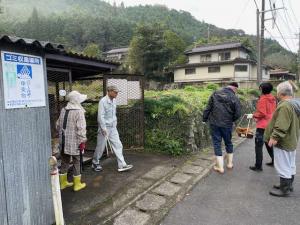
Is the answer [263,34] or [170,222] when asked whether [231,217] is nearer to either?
[170,222]

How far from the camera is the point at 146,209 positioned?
3771mm

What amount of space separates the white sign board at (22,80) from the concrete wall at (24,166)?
0.06 meters

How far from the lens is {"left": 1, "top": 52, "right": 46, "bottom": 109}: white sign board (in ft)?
9.09

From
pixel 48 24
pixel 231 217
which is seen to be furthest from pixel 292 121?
pixel 48 24

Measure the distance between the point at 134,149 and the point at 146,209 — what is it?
3255 mm

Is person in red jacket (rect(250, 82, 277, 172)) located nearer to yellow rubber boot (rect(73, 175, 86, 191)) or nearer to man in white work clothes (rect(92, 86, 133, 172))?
man in white work clothes (rect(92, 86, 133, 172))

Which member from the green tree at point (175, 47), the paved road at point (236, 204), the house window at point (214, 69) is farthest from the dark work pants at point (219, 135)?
→ the green tree at point (175, 47)

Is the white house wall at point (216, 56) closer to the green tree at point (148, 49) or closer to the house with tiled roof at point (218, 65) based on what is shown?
the house with tiled roof at point (218, 65)

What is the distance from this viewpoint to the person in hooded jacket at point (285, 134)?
13.4ft

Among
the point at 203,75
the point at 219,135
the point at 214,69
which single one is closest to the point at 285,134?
the point at 219,135

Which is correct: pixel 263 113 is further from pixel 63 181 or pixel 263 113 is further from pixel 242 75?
pixel 242 75

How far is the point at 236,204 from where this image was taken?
13.0ft

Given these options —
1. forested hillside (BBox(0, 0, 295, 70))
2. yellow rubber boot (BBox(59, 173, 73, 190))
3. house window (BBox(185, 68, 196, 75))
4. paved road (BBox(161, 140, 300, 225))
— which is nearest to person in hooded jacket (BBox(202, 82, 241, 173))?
paved road (BBox(161, 140, 300, 225))

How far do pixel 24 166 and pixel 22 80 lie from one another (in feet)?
3.30
